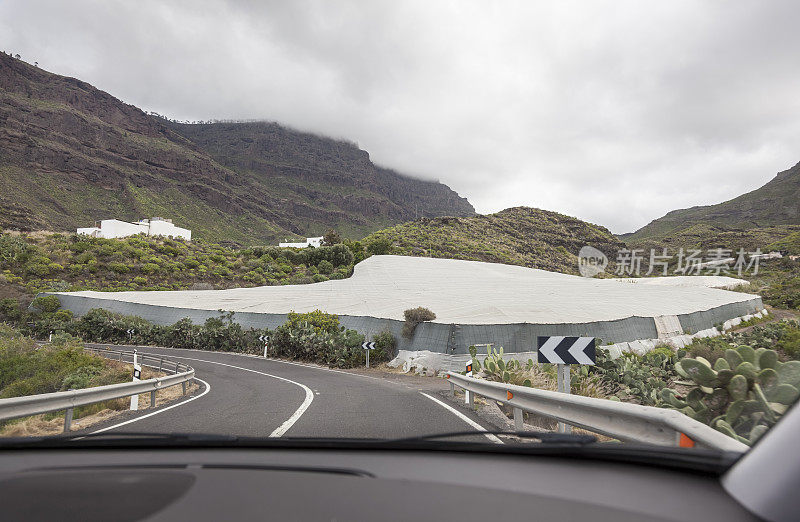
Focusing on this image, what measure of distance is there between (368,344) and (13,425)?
1401 centimetres

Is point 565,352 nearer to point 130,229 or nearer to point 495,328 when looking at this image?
point 495,328

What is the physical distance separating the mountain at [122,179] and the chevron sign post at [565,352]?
83.3 m

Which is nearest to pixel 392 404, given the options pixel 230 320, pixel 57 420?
pixel 57 420

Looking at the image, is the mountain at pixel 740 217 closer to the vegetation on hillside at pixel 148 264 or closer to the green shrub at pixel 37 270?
the vegetation on hillside at pixel 148 264

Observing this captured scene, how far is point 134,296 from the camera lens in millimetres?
37969

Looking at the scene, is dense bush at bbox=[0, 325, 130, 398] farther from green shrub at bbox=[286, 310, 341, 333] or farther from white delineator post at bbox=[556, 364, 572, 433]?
white delineator post at bbox=[556, 364, 572, 433]

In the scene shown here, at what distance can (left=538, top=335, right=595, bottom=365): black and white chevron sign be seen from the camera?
634 cm

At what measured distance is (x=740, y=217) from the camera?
88438 millimetres

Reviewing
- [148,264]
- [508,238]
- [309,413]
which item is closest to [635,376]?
[309,413]

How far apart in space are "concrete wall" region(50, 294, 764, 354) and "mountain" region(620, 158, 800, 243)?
27.3ft

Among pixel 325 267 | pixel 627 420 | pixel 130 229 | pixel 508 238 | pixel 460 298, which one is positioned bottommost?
pixel 627 420

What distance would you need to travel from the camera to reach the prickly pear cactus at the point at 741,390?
3.99 metres

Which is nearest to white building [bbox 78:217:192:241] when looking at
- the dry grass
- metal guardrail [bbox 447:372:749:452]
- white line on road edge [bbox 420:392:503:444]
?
the dry grass

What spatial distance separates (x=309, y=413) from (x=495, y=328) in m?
10.8
